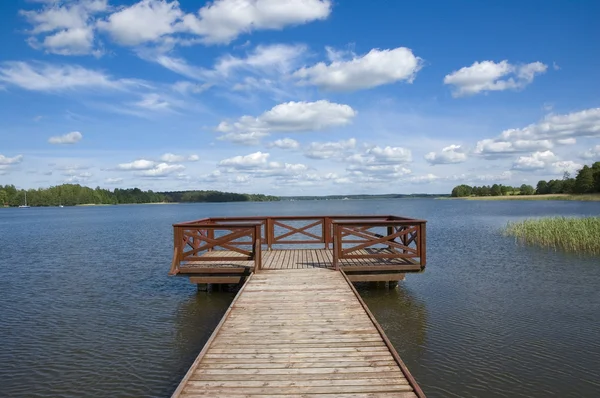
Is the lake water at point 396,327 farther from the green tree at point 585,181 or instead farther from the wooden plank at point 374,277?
the green tree at point 585,181

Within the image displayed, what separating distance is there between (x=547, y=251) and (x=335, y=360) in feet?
58.3

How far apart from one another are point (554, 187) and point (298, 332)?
132m

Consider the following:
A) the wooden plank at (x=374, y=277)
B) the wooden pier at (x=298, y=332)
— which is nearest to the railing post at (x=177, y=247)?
the wooden pier at (x=298, y=332)

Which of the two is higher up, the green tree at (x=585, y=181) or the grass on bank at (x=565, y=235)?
the green tree at (x=585, y=181)

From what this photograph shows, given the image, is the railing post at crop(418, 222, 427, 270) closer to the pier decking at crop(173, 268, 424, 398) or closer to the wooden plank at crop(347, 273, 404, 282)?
the wooden plank at crop(347, 273, 404, 282)

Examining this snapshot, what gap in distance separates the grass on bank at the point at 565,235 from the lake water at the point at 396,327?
284 cm

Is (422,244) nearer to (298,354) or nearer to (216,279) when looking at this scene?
(216,279)

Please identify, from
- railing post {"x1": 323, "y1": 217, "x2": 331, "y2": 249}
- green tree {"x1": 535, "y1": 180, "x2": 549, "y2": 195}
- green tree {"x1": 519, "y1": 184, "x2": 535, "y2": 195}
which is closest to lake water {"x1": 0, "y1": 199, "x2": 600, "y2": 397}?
railing post {"x1": 323, "y1": 217, "x2": 331, "y2": 249}

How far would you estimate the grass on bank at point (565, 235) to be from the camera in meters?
19.5

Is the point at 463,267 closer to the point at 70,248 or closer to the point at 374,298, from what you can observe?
the point at 374,298

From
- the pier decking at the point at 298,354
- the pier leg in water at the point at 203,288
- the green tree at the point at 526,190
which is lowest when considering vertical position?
the pier leg in water at the point at 203,288

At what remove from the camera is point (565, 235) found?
69.3 ft

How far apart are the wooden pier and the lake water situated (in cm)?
101

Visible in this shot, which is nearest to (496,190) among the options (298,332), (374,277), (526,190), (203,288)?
(526,190)
